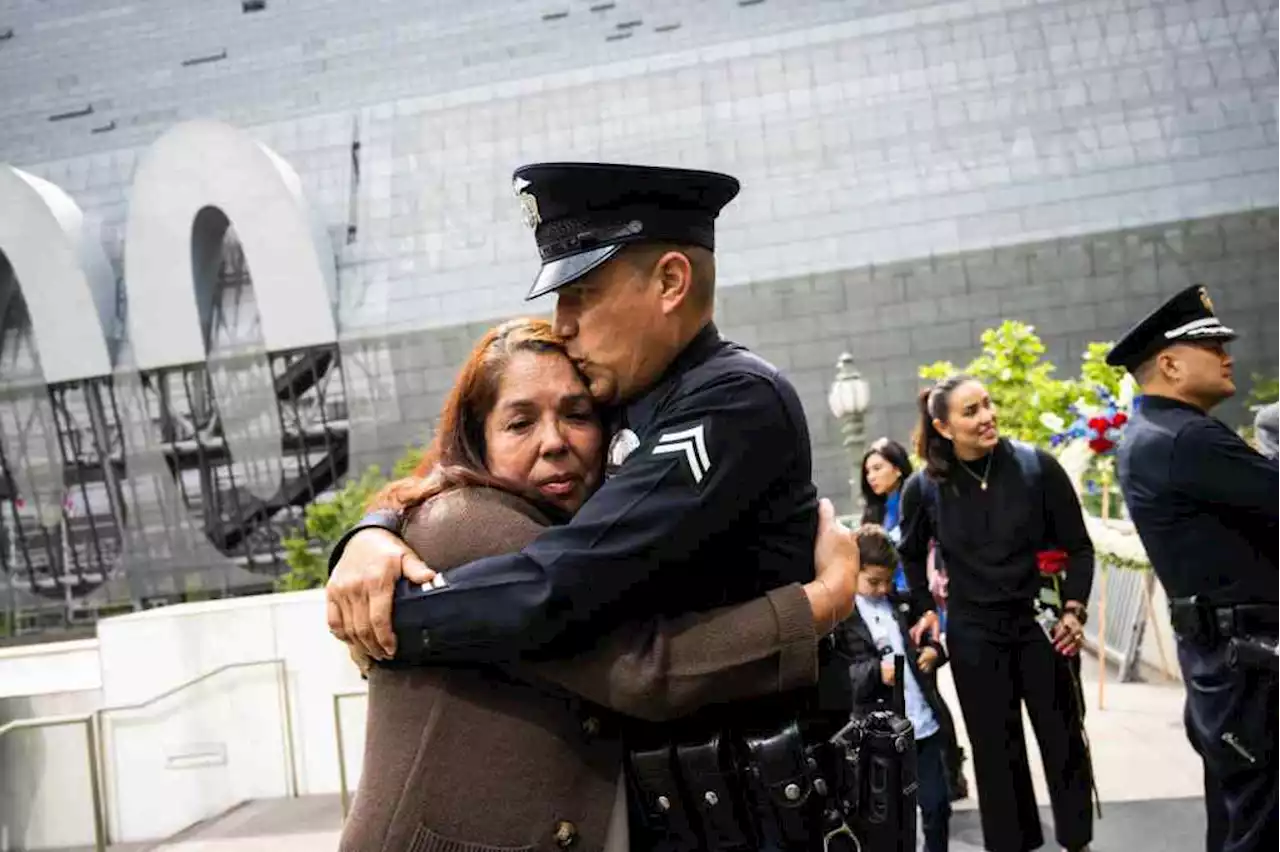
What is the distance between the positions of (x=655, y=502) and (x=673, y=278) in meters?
0.30

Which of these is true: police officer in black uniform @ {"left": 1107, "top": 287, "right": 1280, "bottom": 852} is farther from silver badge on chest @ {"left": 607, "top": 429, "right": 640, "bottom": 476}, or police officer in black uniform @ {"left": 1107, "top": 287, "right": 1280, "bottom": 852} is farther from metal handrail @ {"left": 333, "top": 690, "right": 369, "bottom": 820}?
metal handrail @ {"left": 333, "top": 690, "right": 369, "bottom": 820}

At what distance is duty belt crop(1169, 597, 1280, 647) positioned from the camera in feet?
8.47

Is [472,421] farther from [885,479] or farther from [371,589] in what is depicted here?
[885,479]

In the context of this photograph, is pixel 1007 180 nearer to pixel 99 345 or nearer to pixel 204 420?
pixel 204 420

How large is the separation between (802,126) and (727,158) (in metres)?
0.66

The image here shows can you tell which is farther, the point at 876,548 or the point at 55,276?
the point at 55,276

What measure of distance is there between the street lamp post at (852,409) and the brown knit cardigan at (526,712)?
24.7ft

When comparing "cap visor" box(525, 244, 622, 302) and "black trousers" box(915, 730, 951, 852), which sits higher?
"cap visor" box(525, 244, 622, 302)

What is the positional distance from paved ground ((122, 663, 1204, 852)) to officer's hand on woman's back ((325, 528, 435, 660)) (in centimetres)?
304

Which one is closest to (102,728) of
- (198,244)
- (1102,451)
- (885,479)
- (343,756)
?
(343,756)

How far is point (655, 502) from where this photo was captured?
1.20 meters

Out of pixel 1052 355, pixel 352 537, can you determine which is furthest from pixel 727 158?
pixel 352 537

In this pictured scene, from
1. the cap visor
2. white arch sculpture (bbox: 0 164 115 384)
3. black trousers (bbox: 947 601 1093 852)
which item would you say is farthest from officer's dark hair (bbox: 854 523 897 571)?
white arch sculpture (bbox: 0 164 115 384)

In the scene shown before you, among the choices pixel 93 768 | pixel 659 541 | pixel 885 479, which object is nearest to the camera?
pixel 659 541
